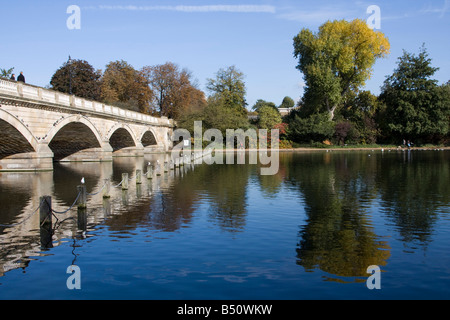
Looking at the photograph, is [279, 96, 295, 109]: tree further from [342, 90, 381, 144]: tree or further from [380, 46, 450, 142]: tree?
[380, 46, 450, 142]: tree

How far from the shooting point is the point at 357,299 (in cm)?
729

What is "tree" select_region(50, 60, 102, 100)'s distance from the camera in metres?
71.6

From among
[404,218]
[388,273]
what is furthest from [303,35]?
[388,273]

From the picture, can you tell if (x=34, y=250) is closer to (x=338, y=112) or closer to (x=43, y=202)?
(x=43, y=202)

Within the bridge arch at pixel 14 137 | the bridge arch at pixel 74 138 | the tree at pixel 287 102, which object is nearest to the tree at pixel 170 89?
the bridge arch at pixel 74 138

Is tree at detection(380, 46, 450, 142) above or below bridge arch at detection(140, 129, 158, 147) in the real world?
above

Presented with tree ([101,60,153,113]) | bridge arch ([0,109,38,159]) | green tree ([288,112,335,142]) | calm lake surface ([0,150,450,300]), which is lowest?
calm lake surface ([0,150,450,300])

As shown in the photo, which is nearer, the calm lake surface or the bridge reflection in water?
the calm lake surface

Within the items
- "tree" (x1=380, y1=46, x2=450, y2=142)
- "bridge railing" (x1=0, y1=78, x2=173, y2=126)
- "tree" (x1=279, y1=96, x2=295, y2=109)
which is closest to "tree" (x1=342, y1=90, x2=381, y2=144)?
"tree" (x1=380, y1=46, x2=450, y2=142)

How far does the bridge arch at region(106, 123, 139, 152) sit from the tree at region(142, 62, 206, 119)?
20769 millimetres

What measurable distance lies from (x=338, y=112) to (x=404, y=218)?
7038 centimetres

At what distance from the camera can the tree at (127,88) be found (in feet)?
234

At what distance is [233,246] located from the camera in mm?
10477

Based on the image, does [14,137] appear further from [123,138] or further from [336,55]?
[336,55]
